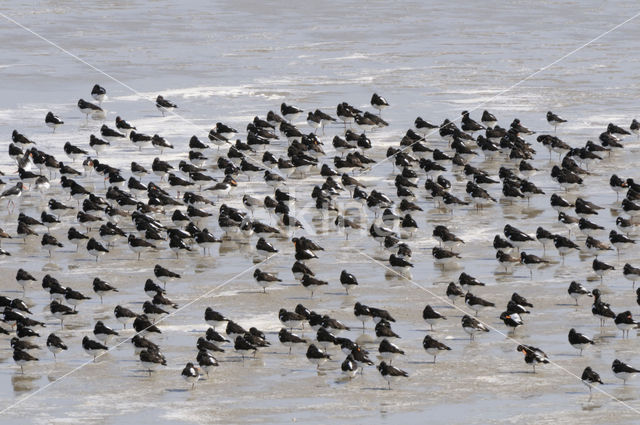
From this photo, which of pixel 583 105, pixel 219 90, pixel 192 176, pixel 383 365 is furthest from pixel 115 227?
pixel 583 105

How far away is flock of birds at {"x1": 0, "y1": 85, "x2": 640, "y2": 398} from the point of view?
2838 centimetres

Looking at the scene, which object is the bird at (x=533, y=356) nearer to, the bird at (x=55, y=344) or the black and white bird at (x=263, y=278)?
the black and white bird at (x=263, y=278)

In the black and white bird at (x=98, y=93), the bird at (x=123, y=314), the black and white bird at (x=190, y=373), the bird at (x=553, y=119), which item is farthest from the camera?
the black and white bird at (x=98, y=93)

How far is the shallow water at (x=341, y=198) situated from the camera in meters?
25.8

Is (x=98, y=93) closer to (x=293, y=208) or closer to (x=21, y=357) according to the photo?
(x=293, y=208)

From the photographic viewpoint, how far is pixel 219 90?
52.8 metres

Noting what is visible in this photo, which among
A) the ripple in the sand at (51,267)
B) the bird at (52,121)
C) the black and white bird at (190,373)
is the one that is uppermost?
the bird at (52,121)

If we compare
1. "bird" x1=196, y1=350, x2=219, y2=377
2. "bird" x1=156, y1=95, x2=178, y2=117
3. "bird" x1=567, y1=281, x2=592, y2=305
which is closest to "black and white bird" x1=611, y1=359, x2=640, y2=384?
"bird" x1=567, y1=281, x2=592, y2=305

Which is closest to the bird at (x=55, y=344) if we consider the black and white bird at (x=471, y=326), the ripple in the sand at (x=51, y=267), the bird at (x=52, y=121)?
the ripple in the sand at (x=51, y=267)

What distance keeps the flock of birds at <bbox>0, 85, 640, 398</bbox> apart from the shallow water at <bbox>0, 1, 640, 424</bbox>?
37 cm

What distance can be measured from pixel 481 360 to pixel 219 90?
27.2 m

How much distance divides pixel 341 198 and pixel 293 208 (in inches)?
72.2

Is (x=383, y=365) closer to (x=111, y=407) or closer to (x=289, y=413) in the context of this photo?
(x=289, y=413)

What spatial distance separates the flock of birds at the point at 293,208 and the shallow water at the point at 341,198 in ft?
1.20
